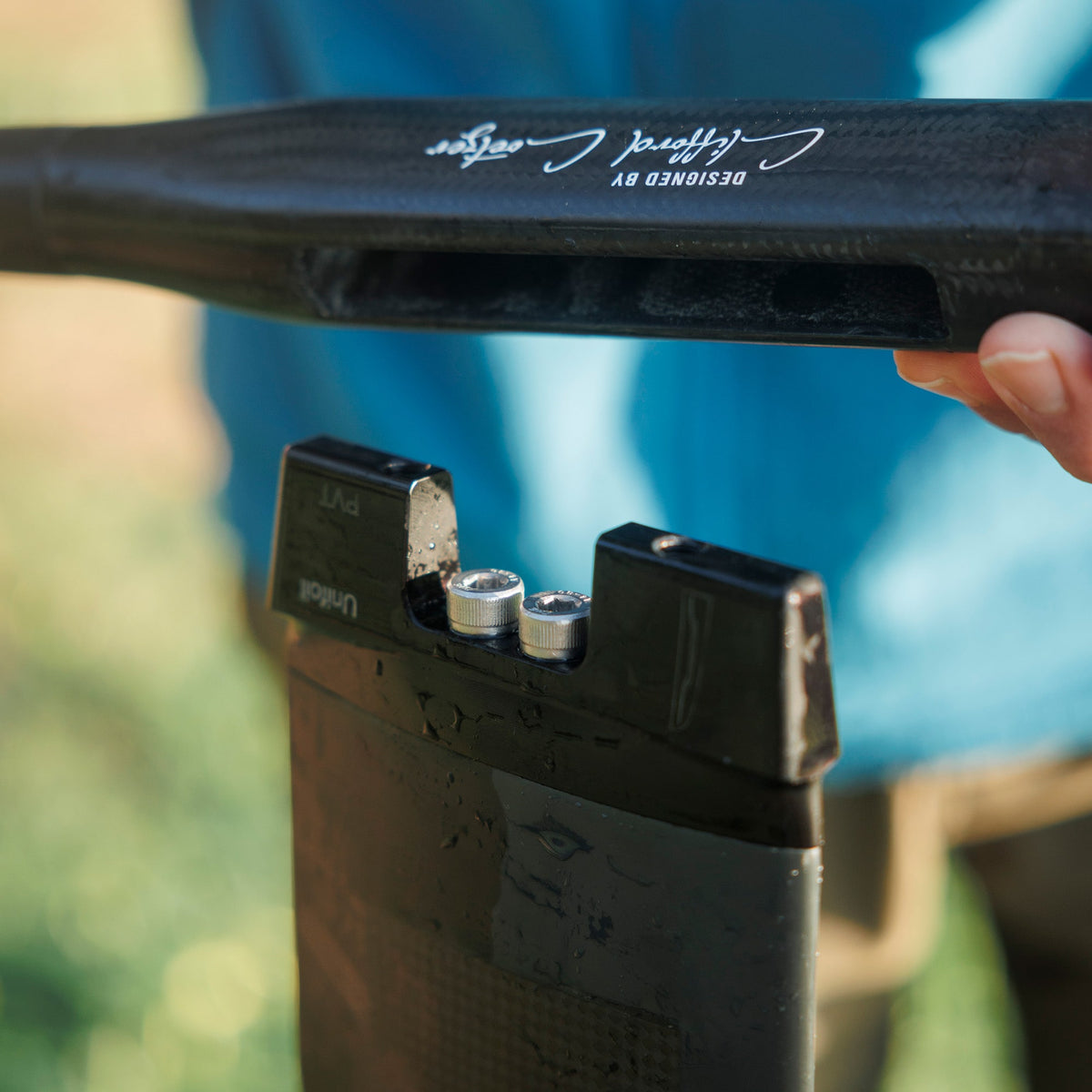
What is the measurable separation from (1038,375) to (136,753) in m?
1.71

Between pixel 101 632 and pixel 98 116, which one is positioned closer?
pixel 101 632

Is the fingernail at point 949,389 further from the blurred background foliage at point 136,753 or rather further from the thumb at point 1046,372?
the blurred background foliage at point 136,753

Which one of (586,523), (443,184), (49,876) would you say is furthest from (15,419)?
(443,184)

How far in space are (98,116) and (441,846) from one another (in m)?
2.65

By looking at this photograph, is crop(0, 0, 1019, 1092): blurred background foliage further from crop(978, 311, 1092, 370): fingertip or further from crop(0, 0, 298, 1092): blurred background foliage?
crop(978, 311, 1092, 370): fingertip

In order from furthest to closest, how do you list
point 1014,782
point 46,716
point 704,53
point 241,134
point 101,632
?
point 101,632
point 46,716
point 1014,782
point 704,53
point 241,134

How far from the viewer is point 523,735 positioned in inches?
16.8

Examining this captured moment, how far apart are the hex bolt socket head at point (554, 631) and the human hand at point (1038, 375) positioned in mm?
183

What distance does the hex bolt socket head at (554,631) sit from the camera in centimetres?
42

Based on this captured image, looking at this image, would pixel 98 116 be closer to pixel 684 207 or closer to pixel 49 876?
pixel 49 876

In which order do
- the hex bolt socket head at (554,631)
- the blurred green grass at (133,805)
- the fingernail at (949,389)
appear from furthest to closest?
the blurred green grass at (133,805) → the fingernail at (949,389) → the hex bolt socket head at (554,631)

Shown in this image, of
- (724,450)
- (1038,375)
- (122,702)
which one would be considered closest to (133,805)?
(122,702)

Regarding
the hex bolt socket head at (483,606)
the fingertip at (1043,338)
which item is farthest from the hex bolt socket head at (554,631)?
the fingertip at (1043,338)

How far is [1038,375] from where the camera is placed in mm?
453
